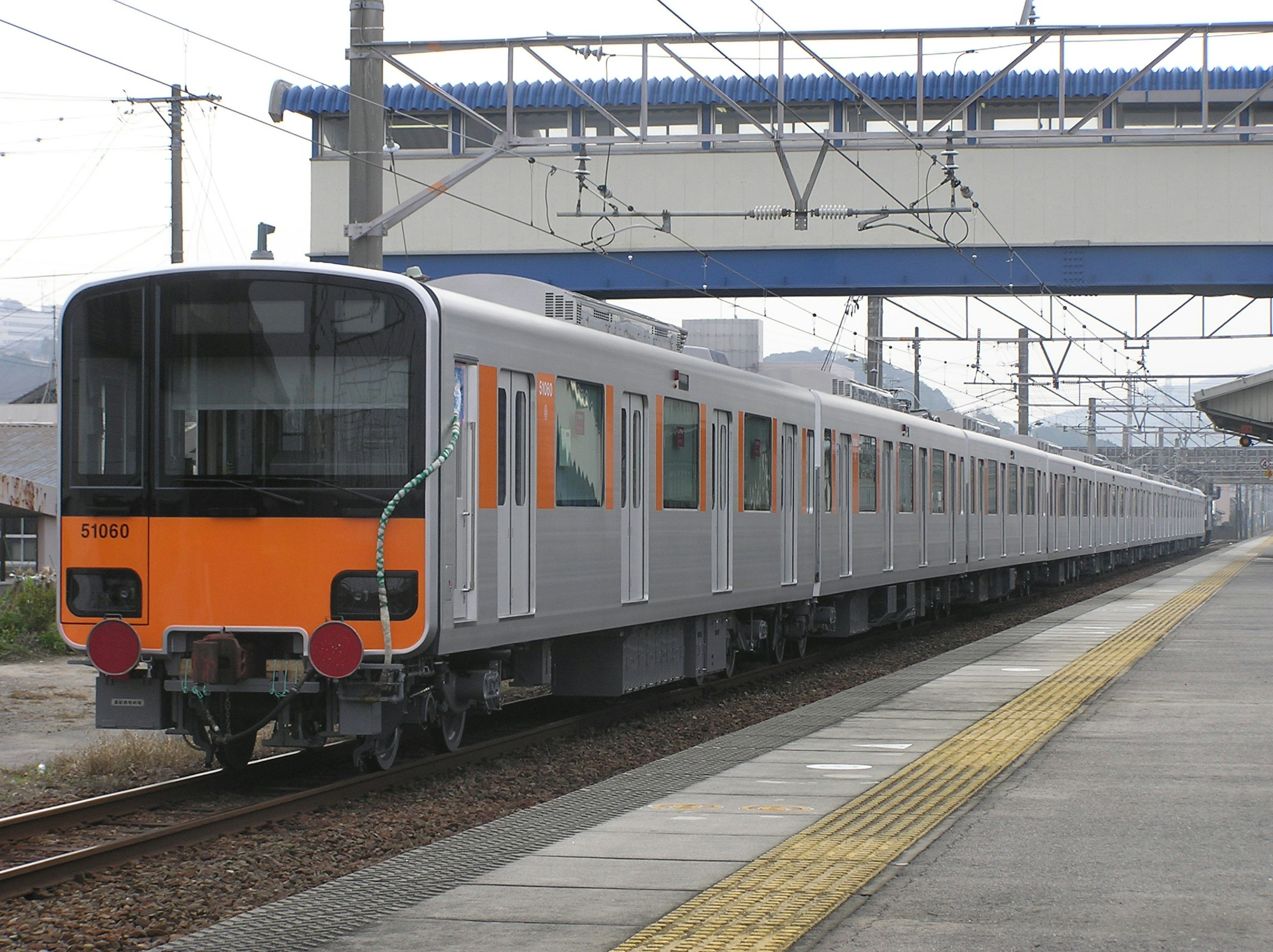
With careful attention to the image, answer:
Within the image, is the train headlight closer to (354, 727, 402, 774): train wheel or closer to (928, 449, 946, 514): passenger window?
(354, 727, 402, 774): train wheel

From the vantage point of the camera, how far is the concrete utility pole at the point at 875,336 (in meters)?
36.2

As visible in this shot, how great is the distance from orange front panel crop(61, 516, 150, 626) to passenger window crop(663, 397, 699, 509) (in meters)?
4.53

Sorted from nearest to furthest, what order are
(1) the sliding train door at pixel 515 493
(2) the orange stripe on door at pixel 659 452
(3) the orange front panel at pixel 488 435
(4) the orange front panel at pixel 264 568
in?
(4) the orange front panel at pixel 264 568 → (3) the orange front panel at pixel 488 435 → (1) the sliding train door at pixel 515 493 → (2) the orange stripe on door at pixel 659 452

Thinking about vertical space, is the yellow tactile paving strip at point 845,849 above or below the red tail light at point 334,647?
below

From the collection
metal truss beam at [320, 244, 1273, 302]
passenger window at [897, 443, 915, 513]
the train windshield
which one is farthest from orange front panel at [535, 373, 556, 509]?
metal truss beam at [320, 244, 1273, 302]

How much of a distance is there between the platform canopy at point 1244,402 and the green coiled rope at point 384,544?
139 feet

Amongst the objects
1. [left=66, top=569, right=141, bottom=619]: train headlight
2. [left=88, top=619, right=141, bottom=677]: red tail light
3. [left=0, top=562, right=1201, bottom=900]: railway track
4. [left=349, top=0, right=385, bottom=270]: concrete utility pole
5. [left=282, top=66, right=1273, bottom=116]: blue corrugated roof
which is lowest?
[left=0, top=562, right=1201, bottom=900]: railway track

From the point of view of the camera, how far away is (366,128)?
526 inches

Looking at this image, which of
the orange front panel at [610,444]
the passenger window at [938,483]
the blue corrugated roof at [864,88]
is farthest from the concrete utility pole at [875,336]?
the orange front panel at [610,444]

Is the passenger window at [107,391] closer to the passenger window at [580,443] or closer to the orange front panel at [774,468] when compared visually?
the passenger window at [580,443]

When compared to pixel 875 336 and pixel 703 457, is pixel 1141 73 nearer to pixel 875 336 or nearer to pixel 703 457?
pixel 703 457

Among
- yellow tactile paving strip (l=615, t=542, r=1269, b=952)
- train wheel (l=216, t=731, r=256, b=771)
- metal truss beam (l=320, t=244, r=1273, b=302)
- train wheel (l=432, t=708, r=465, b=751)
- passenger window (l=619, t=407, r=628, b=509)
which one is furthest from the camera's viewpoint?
metal truss beam (l=320, t=244, r=1273, b=302)

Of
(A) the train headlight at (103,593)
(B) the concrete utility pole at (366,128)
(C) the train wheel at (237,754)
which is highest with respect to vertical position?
(B) the concrete utility pole at (366,128)

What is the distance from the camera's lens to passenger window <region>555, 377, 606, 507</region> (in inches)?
411
